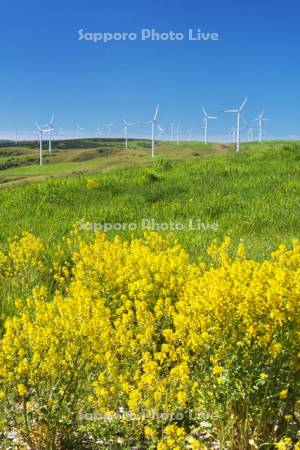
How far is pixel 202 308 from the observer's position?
4.60 meters

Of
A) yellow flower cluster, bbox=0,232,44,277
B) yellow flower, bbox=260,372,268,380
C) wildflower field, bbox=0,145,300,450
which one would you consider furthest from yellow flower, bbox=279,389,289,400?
yellow flower cluster, bbox=0,232,44,277

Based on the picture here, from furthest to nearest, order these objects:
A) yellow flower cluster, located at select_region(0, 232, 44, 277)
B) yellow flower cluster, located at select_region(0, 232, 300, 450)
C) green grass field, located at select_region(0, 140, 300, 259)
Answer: green grass field, located at select_region(0, 140, 300, 259), yellow flower cluster, located at select_region(0, 232, 44, 277), yellow flower cluster, located at select_region(0, 232, 300, 450)

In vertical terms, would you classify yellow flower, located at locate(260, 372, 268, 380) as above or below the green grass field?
below

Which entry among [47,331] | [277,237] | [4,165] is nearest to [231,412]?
[47,331]

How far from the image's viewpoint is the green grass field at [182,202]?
13.0m

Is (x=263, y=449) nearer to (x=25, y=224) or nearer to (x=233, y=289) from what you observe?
(x=233, y=289)

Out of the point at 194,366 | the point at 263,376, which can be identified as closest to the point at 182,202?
the point at 194,366

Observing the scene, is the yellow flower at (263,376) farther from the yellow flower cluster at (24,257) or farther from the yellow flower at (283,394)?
the yellow flower cluster at (24,257)

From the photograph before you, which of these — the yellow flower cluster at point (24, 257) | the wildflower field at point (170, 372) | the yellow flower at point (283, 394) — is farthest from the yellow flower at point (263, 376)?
the yellow flower cluster at point (24, 257)

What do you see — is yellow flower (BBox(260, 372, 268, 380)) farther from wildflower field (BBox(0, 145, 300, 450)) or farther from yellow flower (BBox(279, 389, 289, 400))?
yellow flower (BBox(279, 389, 289, 400))

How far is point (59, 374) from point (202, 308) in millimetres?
1361

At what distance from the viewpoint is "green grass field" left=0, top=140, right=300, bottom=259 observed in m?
13.0

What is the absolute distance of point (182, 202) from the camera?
53.5 feet

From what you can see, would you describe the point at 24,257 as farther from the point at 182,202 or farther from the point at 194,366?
the point at 182,202
